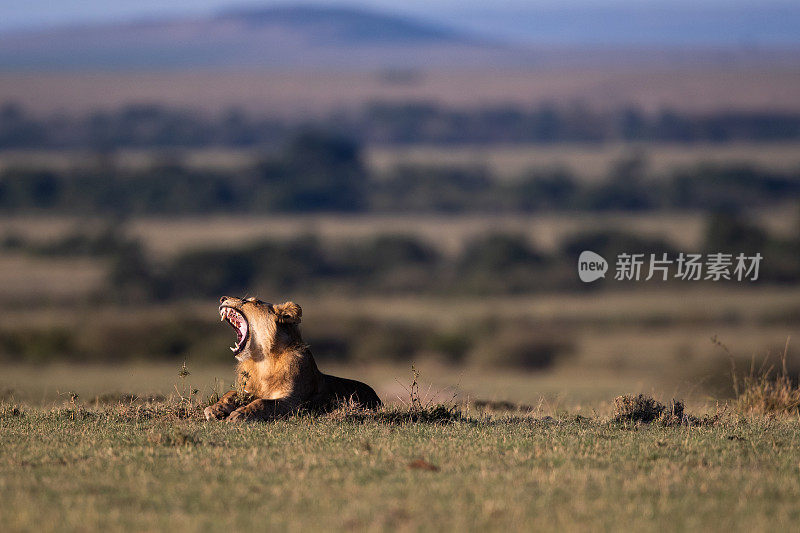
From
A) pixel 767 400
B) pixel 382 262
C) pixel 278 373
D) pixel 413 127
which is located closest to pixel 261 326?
pixel 278 373

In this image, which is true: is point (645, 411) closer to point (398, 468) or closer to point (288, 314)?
point (288, 314)

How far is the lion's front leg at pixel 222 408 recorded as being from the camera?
9.15 metres

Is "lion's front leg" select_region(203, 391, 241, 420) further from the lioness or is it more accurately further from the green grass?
the green grass

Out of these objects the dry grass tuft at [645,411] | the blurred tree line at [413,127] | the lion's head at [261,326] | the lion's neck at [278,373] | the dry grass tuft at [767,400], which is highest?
the blurred tree line at [413,127]

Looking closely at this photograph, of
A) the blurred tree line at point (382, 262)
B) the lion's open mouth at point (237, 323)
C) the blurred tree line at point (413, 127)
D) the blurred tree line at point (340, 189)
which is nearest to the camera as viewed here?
the lion's open mouth at point (237, 323)

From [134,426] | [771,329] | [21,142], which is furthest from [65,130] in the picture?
[134,426]

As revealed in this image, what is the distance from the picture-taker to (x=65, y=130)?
124188mm

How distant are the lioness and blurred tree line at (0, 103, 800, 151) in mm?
110483

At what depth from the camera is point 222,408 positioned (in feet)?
30.2

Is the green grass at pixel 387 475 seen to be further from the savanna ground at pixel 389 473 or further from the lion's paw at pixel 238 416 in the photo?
the lion's paw at pixel 238 416

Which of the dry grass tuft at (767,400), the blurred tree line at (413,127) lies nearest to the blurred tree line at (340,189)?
the blurred tree line at (413,127)

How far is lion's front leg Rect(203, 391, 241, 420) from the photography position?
915 centimetres

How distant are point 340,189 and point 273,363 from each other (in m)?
80.7

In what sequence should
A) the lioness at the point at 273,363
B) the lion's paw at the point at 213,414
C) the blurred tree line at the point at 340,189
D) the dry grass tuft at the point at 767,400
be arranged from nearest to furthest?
the lion's paw at the point at 213,414
the lioness at the point at 273,363
the dry grass tuft at the point at 767,400
the blurred tree line at the point at 340,189
